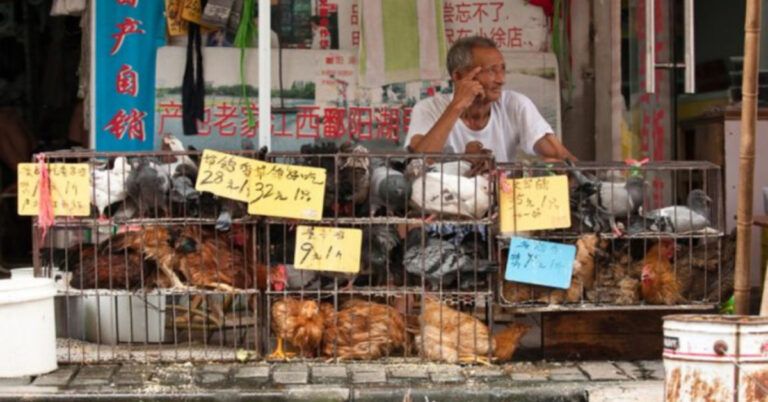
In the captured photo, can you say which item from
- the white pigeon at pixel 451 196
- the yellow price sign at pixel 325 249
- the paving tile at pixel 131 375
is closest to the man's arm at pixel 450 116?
the white pigeon at pixel 451 196

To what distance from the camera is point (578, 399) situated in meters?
6.70

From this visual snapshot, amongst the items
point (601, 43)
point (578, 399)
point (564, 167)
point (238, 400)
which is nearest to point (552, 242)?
point (564, 167)

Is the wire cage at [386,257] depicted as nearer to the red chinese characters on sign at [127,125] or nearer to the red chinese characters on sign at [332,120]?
the red chinese characters on sign at [332,120]

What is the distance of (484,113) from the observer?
8.70 m

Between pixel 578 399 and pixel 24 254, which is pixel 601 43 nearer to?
pixel 578 399

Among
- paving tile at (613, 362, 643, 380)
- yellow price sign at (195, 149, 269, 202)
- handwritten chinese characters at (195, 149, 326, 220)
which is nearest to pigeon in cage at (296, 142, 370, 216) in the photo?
handwritten chinese characters at (195, 149, 326, 220)

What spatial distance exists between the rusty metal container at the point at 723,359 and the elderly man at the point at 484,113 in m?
2.98

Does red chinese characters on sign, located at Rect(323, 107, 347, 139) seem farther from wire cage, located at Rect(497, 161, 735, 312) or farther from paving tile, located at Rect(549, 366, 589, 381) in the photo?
paving tile, located at Rect(549, 366, 589, 381)

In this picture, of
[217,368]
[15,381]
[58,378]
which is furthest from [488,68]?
[15,381]

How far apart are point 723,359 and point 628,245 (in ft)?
5.98

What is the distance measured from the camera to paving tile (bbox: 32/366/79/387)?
683 cm

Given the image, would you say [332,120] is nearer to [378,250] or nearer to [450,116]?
[450,116]

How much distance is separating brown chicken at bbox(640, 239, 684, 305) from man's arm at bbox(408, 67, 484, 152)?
1.62 metres

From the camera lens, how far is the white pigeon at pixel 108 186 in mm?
7148
